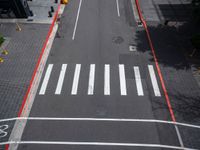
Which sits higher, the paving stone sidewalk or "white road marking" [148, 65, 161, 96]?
the paving stone sidewalk

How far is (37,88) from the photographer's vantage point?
1975cm

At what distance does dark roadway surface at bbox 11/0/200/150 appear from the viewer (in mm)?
16083

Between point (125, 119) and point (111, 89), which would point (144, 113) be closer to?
point (125, 119)

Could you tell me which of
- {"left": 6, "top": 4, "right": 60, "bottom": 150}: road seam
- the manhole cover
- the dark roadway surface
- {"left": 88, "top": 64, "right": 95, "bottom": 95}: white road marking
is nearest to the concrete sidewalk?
the dark roadway surface

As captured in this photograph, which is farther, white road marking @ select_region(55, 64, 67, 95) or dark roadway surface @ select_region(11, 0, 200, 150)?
white road marking @ select_region(55, 64, 67, 95)

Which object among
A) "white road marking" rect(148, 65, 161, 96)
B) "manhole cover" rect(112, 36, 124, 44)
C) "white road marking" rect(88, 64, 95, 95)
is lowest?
"white road marking" rect(148, 65, 161, 96)

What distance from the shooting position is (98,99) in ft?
61.4

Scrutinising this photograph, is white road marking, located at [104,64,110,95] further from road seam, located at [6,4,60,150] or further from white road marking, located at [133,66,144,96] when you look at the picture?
road seam, located at [6,4,60,150]

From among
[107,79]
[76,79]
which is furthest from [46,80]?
[107,79]

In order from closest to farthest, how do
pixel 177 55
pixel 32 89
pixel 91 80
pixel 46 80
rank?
pixel 32 89, pixel 91 80, pixel 46 80, pixel 177 55

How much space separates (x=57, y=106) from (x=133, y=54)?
11303 mm

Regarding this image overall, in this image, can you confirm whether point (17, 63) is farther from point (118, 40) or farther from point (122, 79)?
point (118, 40)

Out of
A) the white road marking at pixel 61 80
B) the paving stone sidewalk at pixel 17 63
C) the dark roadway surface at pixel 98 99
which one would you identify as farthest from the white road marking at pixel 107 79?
the paving stone sidewalk at pixel 17 63

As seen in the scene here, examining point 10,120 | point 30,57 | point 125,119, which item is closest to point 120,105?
point 125,119
